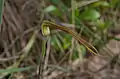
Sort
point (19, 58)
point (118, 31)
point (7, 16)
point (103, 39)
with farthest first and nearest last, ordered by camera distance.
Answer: point (118, 31) → point (103, 39) → point (7, 16) → point (19, 58)

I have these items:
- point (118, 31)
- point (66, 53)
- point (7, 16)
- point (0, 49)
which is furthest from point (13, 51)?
point (118, 31)

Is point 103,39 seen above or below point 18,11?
below

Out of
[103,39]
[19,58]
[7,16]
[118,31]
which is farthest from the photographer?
[118,31]

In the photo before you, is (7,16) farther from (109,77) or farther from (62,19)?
(109,77)

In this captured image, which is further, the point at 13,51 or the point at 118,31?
the point at 118,31

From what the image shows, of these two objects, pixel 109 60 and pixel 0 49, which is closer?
pixel 0 49

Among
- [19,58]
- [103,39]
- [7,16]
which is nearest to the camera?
[19,58]

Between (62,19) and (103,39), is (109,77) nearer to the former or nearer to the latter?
(103,39)

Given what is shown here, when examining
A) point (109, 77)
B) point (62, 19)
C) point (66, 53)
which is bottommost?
point (109, 77)

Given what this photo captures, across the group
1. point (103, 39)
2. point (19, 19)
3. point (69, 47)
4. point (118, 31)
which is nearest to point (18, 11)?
point (19, 19)
